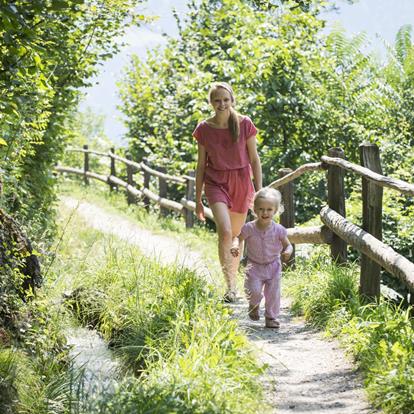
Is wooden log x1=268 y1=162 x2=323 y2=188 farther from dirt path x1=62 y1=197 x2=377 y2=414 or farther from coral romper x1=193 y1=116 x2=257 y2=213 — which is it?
dirt path x1=62 y1=197 x2=377 y2=414

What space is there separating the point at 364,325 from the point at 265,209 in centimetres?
116

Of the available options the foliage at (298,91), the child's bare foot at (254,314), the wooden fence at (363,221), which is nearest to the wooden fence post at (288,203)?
the wooden fence at (363,221)

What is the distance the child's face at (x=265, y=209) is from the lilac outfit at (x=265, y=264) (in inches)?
3.7

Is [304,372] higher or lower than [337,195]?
lower

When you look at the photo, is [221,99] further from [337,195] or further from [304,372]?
[304,372]

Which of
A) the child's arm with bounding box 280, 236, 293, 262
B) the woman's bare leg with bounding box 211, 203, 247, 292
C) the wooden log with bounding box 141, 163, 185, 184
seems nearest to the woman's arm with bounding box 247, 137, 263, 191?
the woman's bare leg with bounding box 211, 203, 247, 292

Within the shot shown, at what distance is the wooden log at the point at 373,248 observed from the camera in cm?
461

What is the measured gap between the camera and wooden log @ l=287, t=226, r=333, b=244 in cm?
710

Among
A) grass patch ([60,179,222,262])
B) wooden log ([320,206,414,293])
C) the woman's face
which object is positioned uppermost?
the woman's face

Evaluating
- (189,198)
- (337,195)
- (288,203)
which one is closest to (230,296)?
(337,195)

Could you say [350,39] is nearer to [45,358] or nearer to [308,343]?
[308,343]

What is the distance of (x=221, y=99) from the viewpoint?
20.6 feet

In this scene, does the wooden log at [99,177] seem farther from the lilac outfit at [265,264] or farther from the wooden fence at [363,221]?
the lilac outfit at [265,264]

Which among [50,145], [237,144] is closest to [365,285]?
[237,144]
